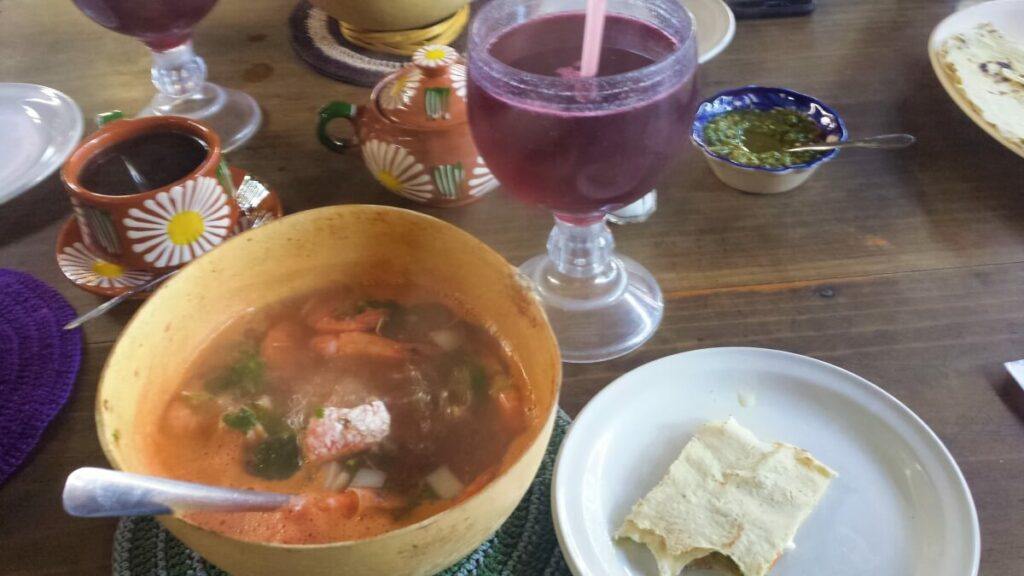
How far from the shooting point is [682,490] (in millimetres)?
608

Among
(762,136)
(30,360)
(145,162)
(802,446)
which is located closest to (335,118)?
(145,162)

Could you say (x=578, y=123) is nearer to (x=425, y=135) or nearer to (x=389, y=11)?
(x=425, y=135)

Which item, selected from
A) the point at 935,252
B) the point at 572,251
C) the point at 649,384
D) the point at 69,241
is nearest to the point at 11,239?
the point at 69,241

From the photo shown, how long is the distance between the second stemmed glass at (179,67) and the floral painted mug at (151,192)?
20 cm

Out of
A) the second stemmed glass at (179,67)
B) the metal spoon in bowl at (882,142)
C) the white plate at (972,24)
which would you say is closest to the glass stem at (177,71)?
the second stemmed glass at (179,67)

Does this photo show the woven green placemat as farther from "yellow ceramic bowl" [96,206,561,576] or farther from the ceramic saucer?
the ceramic saucer

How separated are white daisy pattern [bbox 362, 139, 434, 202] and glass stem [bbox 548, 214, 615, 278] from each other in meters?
0.17

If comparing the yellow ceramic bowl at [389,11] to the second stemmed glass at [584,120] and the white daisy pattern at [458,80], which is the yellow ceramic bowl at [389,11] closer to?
the white daisy pattern at [458,80]

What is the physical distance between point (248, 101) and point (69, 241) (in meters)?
0.35

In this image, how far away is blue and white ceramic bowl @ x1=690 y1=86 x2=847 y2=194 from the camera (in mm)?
925

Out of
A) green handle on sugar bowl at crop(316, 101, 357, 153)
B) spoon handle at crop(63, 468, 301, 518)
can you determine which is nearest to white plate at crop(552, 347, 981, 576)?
spoon handle at crop(63, 468, 301, 518)

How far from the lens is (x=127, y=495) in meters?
0.44

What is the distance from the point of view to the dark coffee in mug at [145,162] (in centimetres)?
82

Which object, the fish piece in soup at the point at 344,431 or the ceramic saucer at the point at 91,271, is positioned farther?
the ceramic saucer at the point at 91,271
